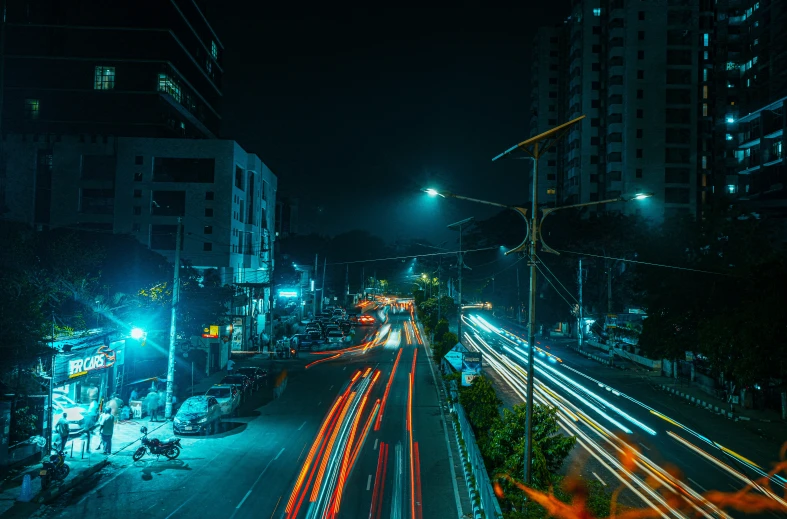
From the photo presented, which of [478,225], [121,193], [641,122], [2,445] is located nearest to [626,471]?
[2,445]

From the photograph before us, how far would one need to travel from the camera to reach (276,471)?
56.8 ft

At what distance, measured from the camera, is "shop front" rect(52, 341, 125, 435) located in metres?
20.6

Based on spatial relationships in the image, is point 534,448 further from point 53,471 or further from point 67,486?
point 53,471

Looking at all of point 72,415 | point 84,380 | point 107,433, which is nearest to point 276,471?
point 107,433

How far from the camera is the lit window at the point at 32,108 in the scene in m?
63.7

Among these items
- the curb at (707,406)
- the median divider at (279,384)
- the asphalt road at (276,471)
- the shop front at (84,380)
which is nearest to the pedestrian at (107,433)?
the asphalt road at (276,471)

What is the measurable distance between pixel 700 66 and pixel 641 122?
10.3 meters

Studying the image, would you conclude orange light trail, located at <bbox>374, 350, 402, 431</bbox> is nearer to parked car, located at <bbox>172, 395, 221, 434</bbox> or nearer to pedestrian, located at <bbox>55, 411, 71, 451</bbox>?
parked car, located at <bbox>172, 395, 221, 434</bbox>

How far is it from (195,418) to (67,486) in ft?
19.8

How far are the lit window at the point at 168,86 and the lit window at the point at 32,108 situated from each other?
43.4ft

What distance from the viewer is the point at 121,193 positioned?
55344mm

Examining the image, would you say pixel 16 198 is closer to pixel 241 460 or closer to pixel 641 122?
pixel 241 460

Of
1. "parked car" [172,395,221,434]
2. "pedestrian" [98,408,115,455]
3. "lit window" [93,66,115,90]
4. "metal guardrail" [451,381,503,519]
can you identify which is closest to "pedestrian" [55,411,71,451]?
"pedestrian" [98,408,115,455]

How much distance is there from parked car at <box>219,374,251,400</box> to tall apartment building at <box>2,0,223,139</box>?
141ft
